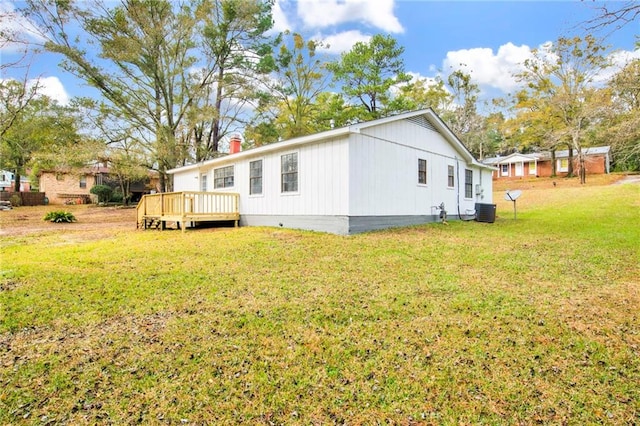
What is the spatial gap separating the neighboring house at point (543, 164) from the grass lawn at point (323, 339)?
103 ft

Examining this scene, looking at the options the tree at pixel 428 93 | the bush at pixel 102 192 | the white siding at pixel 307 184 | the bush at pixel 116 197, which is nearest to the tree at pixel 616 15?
the white siding at pixel 307 184

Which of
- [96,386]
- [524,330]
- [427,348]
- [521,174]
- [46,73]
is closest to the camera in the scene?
[96,386]

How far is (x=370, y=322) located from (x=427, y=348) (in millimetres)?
703

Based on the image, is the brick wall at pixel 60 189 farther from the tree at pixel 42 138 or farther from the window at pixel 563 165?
the window at pixel 563 165

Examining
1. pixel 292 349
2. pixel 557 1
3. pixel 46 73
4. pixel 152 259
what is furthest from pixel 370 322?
pixel 46 73

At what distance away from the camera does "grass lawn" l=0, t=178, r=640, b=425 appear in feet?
7.41

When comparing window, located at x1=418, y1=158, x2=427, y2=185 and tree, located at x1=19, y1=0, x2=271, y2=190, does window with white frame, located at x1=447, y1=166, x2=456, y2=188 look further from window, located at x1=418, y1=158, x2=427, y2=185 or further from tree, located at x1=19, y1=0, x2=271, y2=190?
tree, located at x1=19, y1=0, x2=271, y2=190

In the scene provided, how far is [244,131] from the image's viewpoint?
2244 cm

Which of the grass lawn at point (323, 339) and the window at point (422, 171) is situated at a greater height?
the window at point (422, 171)

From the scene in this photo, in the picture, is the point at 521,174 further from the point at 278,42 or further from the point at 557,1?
the point at 557,1

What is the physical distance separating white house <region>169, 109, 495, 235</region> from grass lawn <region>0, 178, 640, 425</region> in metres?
3.25

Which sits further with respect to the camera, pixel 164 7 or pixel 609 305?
pixel 164 7

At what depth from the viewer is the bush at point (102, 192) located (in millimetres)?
26103

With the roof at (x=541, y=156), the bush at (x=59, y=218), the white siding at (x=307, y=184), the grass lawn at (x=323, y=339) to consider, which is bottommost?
the grass lawn at (x=323, y=339)
